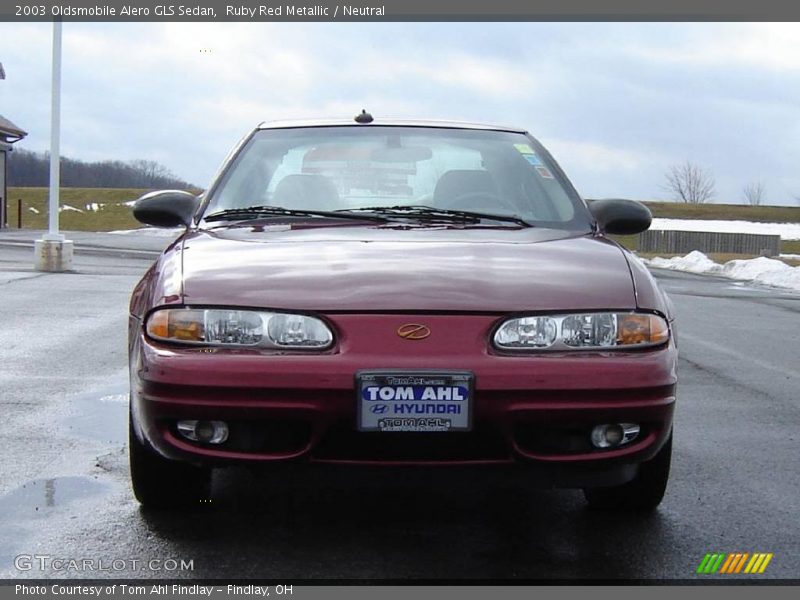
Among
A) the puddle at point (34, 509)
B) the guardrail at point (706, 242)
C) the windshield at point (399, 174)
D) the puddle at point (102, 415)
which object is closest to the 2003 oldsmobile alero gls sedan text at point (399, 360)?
the puddle at point (34, 509)

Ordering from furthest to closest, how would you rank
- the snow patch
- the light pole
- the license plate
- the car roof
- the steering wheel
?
the snow patch
the light pole
the car roof
the steering wheel
the license plate

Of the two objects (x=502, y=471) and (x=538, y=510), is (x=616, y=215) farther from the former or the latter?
(x=502, y=471)

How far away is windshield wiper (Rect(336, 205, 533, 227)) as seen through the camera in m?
4.18

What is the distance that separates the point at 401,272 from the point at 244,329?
1.68ft

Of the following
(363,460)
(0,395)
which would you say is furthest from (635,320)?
(0,395)

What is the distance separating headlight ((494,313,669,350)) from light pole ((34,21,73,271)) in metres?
13.3

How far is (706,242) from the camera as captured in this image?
1618 inches

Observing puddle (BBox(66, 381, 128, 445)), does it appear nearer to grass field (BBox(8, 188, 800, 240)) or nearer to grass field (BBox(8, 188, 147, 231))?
grass field (BBox(8, 188, 147, 231))

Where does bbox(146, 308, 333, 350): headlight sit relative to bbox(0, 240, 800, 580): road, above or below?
above

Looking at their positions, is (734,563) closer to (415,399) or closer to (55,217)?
(415,399)

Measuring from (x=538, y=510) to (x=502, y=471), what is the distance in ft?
2.67

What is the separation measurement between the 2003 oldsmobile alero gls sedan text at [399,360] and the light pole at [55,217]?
12.6m

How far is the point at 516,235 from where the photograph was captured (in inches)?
154

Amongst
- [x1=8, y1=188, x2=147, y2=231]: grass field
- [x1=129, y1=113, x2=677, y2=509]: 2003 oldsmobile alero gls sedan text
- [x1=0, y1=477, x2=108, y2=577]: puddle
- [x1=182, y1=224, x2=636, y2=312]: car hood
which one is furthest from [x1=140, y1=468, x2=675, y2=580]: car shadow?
[x1=8, y1=188, x2=147, y2=231]: grass field
